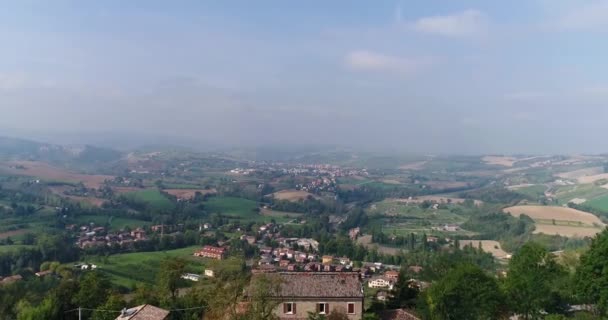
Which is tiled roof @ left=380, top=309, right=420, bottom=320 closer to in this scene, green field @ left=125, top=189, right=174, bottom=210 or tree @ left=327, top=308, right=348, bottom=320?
tree @ left=327, top=308, right=348, bottom=320

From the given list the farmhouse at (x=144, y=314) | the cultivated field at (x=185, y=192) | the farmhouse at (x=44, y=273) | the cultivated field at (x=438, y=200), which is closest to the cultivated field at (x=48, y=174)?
the cultivated field at (x=185, y=192)

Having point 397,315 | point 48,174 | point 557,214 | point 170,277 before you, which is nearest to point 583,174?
point 557,214

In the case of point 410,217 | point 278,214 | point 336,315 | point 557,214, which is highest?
point 336,315

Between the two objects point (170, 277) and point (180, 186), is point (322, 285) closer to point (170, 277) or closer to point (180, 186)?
point (170, 277)

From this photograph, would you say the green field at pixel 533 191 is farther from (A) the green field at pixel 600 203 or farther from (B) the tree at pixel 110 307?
(B) the tree at pixel 110 307

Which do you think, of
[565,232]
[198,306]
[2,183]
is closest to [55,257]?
[198,306]

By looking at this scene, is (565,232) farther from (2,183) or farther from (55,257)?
(2,183)
